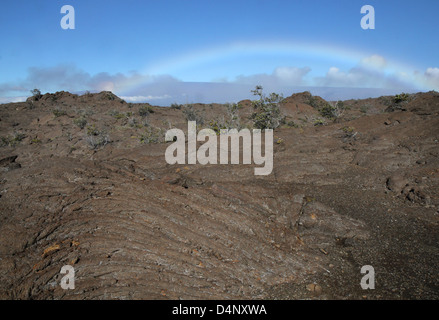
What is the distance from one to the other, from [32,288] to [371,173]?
11.4 metres

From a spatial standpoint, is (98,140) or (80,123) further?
(80,123)

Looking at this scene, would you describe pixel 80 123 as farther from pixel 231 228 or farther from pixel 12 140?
pixel 231 228

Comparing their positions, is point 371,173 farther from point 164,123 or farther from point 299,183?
point 164,123

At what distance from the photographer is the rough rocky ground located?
492 cm

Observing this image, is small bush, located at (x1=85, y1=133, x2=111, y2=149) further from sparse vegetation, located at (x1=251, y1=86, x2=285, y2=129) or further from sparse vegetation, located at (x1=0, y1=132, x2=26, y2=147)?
sparse vegetation, located at (x1=251, y1=86, x2=285, y2=129)

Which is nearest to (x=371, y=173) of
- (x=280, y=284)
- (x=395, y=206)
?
(x=395, y=206)

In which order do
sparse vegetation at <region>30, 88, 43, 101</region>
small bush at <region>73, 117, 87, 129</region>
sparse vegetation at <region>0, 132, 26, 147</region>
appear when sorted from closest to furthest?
1. sparse vegetation at <region>0, 132, 26, 147</region>
2. small bush at <region>73, 117, 87, 129</region>
3. sparse vegetation at <region>30, 88, 43, 101</region>

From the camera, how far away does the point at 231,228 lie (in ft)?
22.2

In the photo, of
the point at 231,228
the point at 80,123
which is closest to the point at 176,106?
the point at 80,123

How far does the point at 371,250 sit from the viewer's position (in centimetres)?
668

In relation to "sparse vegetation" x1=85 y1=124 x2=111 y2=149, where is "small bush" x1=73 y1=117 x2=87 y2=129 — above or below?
above

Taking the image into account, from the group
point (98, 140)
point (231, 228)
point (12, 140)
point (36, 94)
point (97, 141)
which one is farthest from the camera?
point (36, 94)

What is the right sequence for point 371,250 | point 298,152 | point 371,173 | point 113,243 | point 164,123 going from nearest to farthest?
point 113,243 < point 371,250 < point 371,173 < point 298,152 < point 164,123

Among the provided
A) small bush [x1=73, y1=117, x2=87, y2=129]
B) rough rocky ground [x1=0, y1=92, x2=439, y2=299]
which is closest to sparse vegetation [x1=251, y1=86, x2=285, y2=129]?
rough rocky ground [x1=0, y1=92, x2=439, y2=299]
